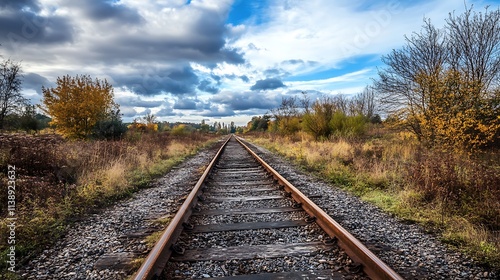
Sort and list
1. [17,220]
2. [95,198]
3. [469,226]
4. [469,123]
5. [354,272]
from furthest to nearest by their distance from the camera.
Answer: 1. [469,123]
2. [95,198]
3. [17,220]
4. [469,226]
5. [354,272]

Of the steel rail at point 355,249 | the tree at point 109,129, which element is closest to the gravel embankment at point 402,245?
the steel rail at point 355,249

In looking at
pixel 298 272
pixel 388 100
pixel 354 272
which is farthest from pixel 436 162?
pixel 388 100

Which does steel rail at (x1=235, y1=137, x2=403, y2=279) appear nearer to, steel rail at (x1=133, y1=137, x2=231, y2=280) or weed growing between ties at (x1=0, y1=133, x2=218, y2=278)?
steel rail at (x1=133, y1=137, x2=231, y2=280)

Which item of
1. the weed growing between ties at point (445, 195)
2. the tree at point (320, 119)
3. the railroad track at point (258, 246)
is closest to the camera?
the railroad track at point (258, 246)

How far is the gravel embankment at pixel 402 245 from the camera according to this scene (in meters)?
2.95

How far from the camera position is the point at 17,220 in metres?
4.28

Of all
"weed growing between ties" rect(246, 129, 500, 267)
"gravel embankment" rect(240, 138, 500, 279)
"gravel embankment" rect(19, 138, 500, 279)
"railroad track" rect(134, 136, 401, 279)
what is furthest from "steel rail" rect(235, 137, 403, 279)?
"weed growing between ties" rect(246, 129, 500, 267)

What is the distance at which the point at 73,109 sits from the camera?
1852cm

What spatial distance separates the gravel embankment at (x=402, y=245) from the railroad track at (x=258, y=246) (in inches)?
16.8

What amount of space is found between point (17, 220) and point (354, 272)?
186 inches

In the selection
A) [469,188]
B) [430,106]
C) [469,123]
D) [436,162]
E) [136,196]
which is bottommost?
[136,196]

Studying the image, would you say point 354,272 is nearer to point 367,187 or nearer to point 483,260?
point 483,260

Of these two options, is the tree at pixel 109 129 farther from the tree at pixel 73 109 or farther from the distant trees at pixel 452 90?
the distant trees at pixel 452 90

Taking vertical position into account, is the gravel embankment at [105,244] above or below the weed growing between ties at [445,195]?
below
